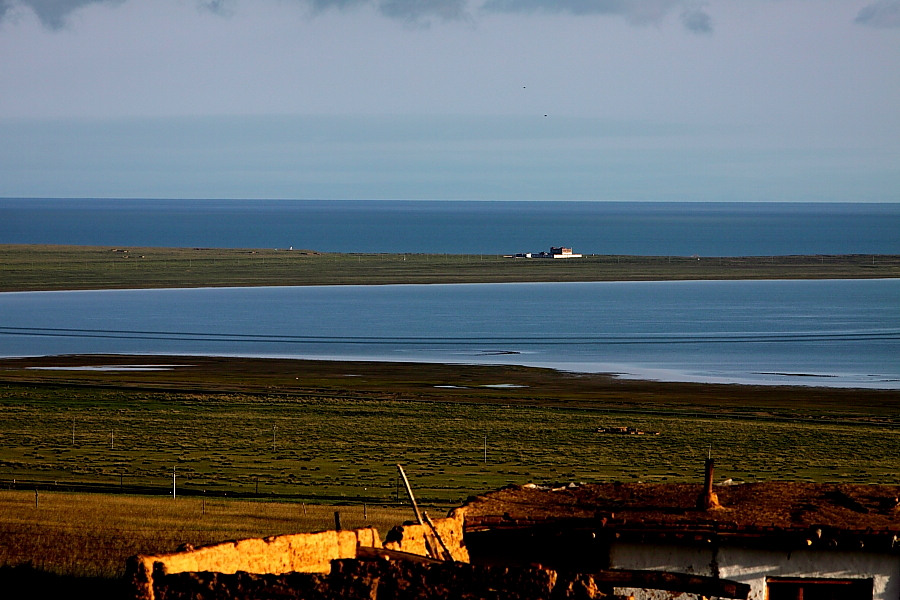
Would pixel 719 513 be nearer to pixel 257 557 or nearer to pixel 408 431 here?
pixel 257 557

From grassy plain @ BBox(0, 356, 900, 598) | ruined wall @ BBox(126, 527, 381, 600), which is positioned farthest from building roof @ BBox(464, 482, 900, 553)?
grassy plain @ BBox(0, 356, 900, 598)

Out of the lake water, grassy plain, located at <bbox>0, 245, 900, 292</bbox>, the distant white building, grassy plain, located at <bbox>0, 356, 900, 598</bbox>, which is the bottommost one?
grassy plain, located at <bbox>0, 356, 900, 598</bbox>

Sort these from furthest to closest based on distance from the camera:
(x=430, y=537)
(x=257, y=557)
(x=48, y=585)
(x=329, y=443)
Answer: (x=329, y=443) < (x=48, y=585) < (x=430, y=537) < (x=257, y=557)

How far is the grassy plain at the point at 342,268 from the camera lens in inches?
5571

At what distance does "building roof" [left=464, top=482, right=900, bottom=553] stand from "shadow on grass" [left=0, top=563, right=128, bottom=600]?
6921 mm

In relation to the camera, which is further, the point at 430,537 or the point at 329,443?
the point at 329,443

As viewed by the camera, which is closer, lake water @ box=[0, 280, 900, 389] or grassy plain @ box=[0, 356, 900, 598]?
grassy plain @ box=[0, 356, 900, 598]

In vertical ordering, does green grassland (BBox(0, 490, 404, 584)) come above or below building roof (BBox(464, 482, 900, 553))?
below

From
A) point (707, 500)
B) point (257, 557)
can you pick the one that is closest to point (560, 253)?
point (707, 500)

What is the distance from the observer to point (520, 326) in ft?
314

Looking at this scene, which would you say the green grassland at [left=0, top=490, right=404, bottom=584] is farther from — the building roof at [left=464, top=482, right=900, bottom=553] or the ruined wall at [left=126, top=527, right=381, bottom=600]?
the ruined wall at [left=126, top=527, right=381, bottom=600]

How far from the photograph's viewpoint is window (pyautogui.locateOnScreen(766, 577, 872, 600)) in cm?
1354

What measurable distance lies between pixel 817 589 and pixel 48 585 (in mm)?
12271

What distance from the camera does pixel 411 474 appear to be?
1513 inches
